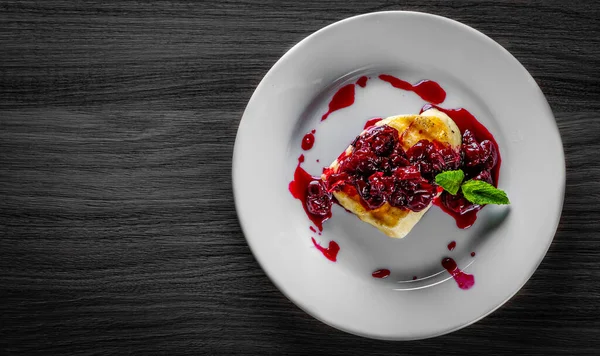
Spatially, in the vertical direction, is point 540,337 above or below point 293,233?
below

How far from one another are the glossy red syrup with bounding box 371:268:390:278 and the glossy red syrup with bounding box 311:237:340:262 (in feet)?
0.76

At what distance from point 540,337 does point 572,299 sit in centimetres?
27

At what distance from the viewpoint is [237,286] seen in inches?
123

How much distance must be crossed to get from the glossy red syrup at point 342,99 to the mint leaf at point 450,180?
0.67 metres

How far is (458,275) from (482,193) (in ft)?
1.66

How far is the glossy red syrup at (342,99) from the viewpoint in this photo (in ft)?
10.3

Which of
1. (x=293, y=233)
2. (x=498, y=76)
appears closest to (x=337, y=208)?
(x=293, y=233)

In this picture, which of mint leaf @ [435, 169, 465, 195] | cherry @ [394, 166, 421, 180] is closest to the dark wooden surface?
mint leaf @ [435, 169, 465, 195]

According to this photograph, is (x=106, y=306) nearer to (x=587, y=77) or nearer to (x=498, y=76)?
(x=498, y=76)

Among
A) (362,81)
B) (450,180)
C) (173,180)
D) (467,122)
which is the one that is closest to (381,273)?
(450,180)

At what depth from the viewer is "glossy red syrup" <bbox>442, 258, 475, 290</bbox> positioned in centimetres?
302

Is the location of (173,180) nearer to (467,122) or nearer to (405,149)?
(405,149)

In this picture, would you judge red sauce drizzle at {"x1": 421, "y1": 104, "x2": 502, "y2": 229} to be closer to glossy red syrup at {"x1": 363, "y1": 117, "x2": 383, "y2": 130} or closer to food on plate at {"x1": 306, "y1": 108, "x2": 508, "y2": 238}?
food on plate at {"x1": 306, "y1": 108, "x2": 508, "y2": 238}

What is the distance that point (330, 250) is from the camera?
3.12 meters
